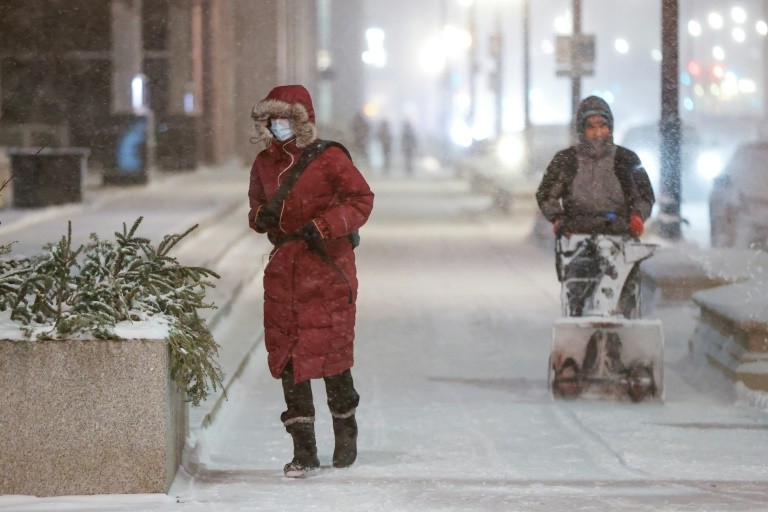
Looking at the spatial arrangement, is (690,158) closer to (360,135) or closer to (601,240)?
(360,135)

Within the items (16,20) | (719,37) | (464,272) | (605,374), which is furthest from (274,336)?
(719,37)

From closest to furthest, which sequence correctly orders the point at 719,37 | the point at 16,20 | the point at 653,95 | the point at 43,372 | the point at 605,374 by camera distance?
1. the point at 43,372
2. the point at 605,374
3. the point at 16,20
4. the point at 653,95
5. the point at 719,37

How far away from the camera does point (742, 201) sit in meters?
18.4

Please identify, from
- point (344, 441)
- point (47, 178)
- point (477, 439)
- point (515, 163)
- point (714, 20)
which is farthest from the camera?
point (714, 20)

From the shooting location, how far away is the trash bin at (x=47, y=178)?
76.0 feet

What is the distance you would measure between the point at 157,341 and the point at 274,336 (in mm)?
814

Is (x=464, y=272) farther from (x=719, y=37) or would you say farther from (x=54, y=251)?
(x=719, y=37)

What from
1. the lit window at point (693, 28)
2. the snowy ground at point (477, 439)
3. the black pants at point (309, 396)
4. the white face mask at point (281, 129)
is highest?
the lit window at point (693, 28)

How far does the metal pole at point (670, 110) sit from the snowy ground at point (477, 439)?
3.50m

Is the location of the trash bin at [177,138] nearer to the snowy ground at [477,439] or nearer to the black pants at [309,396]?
the snowy ground at [477,439]

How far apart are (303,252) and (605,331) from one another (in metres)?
2.91

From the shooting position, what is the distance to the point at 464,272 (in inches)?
700

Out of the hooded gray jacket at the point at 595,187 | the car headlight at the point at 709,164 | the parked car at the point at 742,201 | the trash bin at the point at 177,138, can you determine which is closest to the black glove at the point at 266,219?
the hooded gray jacket at the point at 595,187

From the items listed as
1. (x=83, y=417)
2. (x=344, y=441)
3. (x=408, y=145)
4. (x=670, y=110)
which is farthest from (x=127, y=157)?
(x=83, y=417)
